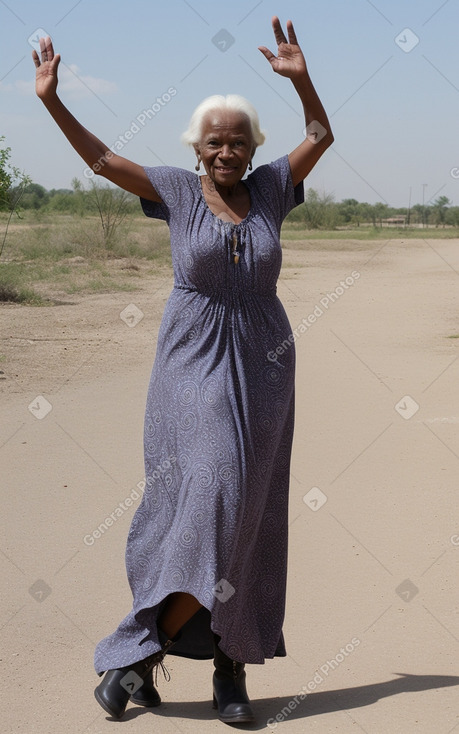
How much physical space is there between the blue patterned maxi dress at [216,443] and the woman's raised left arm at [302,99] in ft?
0.56

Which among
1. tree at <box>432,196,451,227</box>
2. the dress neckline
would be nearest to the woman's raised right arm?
the dress neckline

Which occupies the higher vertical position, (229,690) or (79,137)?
(79,137)

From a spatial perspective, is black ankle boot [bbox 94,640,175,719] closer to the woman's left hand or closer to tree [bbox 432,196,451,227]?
the woman's left hand

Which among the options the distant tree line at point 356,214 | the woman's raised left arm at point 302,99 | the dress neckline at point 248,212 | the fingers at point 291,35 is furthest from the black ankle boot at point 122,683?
the distant tree line at point 356,214

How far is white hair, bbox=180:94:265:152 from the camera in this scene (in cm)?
338

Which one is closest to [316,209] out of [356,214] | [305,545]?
[356,214]

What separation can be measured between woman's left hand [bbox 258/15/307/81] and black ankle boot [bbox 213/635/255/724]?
6.11ft

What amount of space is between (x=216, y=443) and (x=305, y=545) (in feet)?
6.78

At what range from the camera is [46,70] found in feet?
11.1

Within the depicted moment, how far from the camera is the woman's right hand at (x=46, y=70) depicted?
3.35m

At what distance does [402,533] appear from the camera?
17.2 ft

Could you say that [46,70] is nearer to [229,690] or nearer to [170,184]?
[170,184]

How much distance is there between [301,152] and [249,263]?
490 millimetres

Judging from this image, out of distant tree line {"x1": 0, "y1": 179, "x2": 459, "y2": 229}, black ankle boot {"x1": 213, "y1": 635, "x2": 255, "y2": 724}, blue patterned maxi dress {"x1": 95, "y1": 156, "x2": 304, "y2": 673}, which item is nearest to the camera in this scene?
blue patterned maxi dress {"x1": 95, "y1": 156, "x2": 304, "y2": 673}
